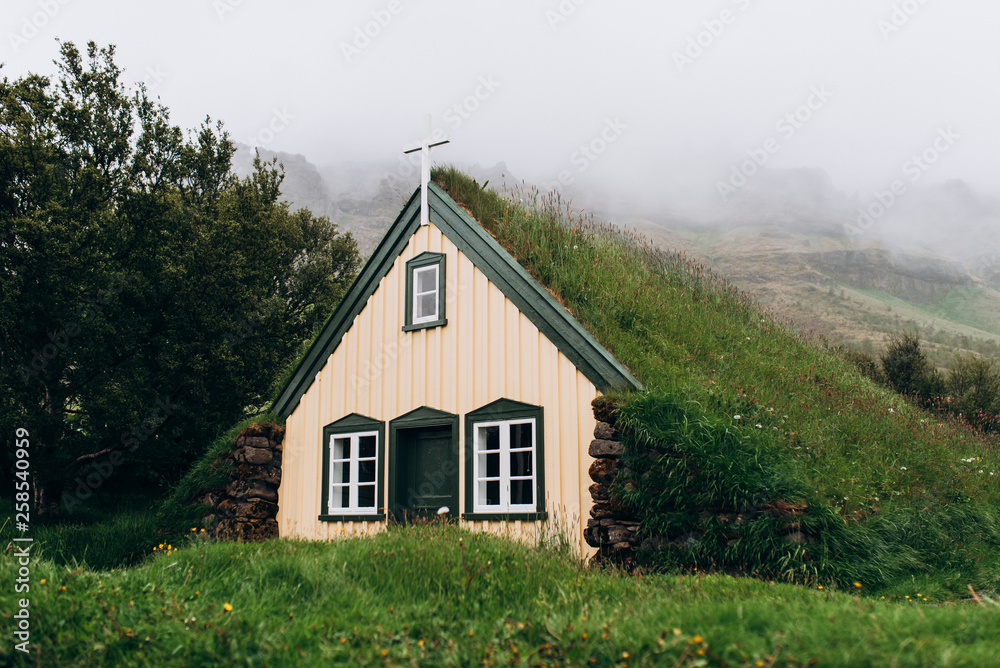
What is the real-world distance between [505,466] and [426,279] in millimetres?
3412

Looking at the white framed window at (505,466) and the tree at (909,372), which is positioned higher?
the tree at (909,372)

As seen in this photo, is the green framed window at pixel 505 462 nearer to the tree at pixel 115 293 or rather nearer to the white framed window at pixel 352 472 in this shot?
the white framed window at pixel 352 472

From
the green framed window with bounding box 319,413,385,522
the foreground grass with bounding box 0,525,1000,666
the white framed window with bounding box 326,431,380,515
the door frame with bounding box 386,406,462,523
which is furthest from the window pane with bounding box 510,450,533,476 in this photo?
the foreground grass with bounding box 0,525,1000,666

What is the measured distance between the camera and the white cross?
456 inches

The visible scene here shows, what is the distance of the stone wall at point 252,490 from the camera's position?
1205cm

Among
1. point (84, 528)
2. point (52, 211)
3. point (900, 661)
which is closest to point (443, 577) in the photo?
point (900, 661)

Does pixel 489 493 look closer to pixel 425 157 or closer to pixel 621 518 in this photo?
pixel 621 518

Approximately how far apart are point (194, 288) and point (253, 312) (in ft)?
6.21

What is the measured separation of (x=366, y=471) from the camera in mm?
11758

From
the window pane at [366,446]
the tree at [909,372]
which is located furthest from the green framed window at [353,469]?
the tree at [909,372]

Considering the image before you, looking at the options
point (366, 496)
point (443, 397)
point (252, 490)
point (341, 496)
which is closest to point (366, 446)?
point (366, 496)

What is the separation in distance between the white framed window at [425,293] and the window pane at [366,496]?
9.35 feet

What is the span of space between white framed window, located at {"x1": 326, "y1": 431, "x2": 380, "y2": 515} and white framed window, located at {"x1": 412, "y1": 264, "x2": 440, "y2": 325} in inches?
80.9

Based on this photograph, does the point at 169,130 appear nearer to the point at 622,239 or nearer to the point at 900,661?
the point at 622,239
